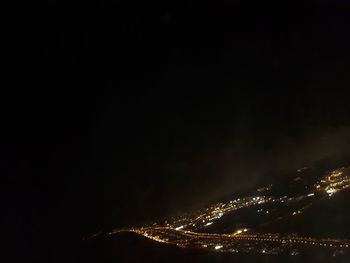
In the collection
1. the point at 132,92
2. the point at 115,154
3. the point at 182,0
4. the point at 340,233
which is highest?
the point at 182,0

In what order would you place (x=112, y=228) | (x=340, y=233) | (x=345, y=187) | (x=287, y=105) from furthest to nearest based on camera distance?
1. (x=287, y=105)
2. (x=112, y=228)
3. (x=345, y=187)
4. (x=340, y=233)

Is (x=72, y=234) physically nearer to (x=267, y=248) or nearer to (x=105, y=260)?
(x=105, y=260)

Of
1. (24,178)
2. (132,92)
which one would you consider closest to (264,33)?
(132,92)

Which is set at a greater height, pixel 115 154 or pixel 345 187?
pixel 115 154

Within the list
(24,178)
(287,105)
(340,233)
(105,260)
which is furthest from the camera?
(24,178)

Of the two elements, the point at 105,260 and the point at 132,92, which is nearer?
the point at 105,260

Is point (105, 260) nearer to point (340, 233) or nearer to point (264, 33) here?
point (340, 233)
